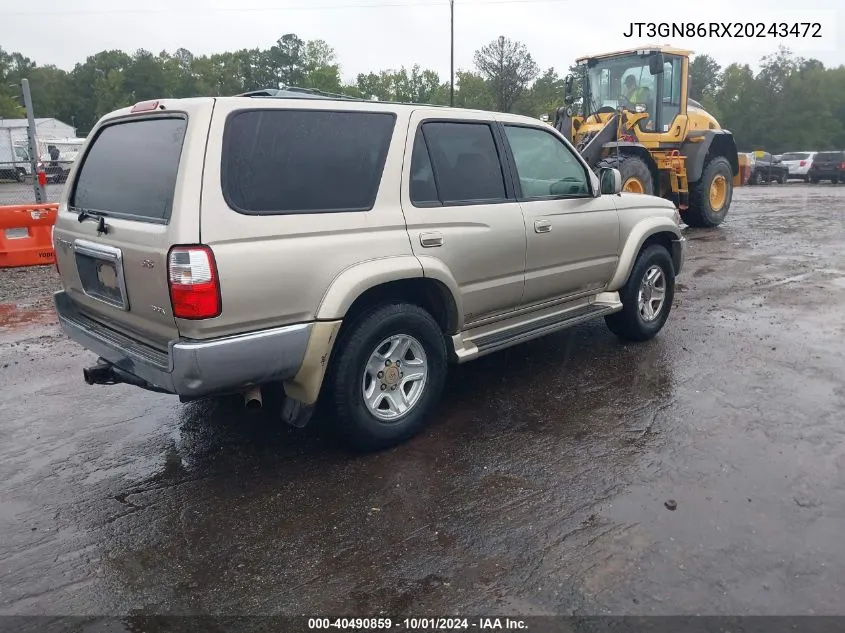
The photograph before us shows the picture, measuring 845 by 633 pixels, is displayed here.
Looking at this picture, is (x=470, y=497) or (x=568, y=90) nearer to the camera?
(x=470, y=497)

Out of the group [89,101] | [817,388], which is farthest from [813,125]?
[89,101]

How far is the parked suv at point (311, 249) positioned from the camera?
315cm

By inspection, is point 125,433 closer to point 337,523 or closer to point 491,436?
point 337,523

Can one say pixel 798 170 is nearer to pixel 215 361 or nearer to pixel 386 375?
pixel 386 375

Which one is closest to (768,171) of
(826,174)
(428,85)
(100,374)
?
(826,174)

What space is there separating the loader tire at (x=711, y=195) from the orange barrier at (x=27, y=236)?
1088 cm

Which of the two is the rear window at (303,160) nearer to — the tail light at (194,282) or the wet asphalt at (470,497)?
the tail light at (194,282)

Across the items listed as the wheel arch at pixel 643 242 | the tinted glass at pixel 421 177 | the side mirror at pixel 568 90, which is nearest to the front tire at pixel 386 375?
the tinted glass at pixel 421 177

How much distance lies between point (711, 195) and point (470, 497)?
1184 cm

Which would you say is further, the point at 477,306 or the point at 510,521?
the point at 477,306

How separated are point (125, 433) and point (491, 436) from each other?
2.27 meters

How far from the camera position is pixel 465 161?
4.29 m

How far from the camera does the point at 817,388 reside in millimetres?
4699

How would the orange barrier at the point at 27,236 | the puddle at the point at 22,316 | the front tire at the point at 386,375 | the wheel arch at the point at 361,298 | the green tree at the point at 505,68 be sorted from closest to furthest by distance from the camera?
the wheel arch at the point at 361,298 → the front tire at the point at 386,375 → the puddle at the point at 22,316 → the orange barrier at the point at 27,236 → the green tree at the point at 505,68
